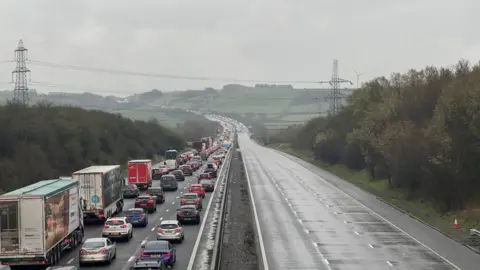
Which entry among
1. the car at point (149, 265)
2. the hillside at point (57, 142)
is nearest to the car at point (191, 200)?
the hillside at point (57, 142)

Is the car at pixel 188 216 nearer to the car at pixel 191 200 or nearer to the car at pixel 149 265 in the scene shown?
the car at pixel 191 200

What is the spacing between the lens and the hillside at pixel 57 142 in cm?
6969

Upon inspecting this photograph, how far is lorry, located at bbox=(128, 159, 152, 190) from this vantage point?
227 feet

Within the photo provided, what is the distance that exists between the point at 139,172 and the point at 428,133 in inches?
1109

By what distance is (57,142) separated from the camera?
88188 mm

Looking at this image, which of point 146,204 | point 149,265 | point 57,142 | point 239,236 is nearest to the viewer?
point 149,265

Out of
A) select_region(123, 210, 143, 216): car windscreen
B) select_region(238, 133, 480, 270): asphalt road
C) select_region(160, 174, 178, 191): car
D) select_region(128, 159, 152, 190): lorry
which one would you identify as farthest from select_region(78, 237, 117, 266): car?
select_region(160, 174, 178, 191): car

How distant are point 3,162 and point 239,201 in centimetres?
2203

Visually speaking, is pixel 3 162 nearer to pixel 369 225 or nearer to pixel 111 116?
pixel 369 225

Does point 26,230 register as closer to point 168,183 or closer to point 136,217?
point 136,217

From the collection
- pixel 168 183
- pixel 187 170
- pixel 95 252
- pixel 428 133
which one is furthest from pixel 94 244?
pixel 187 170

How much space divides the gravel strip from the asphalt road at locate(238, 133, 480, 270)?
68cm

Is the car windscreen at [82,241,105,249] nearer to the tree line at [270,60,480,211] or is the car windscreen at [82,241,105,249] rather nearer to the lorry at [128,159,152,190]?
the tree line at [270,60,480,211]

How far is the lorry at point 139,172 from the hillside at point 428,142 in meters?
21.7
